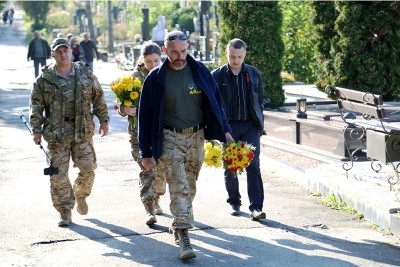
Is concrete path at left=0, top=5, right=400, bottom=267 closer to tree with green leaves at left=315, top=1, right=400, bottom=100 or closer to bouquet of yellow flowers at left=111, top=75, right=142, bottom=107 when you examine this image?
bouquet of yellow flowers at left=111, top=75, right=142, bottom=107

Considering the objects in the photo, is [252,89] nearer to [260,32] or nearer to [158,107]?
[158,107]

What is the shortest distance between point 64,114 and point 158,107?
1628 millimetres

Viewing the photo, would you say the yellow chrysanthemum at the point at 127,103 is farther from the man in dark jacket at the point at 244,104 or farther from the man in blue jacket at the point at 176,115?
the man in blue jacket at the point at 176,115

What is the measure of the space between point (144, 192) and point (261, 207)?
113 cm

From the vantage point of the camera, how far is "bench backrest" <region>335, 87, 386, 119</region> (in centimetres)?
1031

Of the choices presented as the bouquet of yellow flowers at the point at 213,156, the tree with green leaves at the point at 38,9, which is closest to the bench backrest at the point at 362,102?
the bouquet of yellow flowers at the point at 213,156

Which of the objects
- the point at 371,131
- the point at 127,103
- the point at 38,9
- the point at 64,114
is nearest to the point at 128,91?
the point at 127,103

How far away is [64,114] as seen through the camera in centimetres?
955

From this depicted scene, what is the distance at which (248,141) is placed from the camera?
9.92 meters

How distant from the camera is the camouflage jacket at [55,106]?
9.53 metres

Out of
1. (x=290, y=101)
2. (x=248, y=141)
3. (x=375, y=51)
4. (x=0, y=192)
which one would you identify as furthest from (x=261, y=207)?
(x=290, y=101)

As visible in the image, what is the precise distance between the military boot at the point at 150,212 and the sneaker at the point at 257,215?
0.94 metres

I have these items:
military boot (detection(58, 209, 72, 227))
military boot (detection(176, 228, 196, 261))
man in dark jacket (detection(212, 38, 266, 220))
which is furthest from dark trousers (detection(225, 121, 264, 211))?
military boot (detection(176, 228, 196, 261))

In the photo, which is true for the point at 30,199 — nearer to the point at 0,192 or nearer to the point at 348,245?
the point at 0,192
